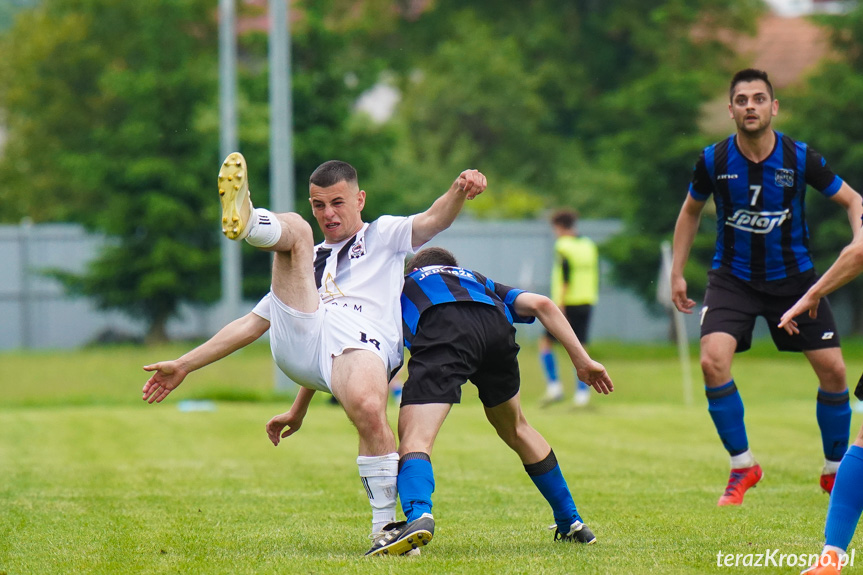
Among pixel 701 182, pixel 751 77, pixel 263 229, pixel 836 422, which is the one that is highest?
pixel 751 77

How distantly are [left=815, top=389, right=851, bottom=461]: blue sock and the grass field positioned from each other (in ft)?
1.03

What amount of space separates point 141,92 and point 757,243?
22.4m

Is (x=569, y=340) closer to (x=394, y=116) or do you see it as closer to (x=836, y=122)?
(x=836, y=122)

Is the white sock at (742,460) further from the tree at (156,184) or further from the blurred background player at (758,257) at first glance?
the tree at (156,184)

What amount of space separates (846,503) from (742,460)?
8.10ft

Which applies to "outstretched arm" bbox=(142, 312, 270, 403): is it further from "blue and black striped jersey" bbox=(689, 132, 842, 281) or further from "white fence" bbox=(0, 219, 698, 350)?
"white fence" bbox=(0, 219, 698, 350)

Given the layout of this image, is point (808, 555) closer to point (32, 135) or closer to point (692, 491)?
point (692, 491)

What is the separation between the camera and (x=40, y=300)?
27156 mm

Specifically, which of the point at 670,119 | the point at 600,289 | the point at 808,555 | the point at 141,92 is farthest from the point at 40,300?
the point at 808,555

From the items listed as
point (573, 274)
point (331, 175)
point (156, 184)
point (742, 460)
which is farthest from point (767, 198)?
point (156, 184)

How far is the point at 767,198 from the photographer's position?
662 cm

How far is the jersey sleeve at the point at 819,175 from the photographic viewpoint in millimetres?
6605

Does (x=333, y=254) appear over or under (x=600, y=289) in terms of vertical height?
over

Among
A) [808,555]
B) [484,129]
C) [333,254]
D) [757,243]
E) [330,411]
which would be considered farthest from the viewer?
[484,129]
